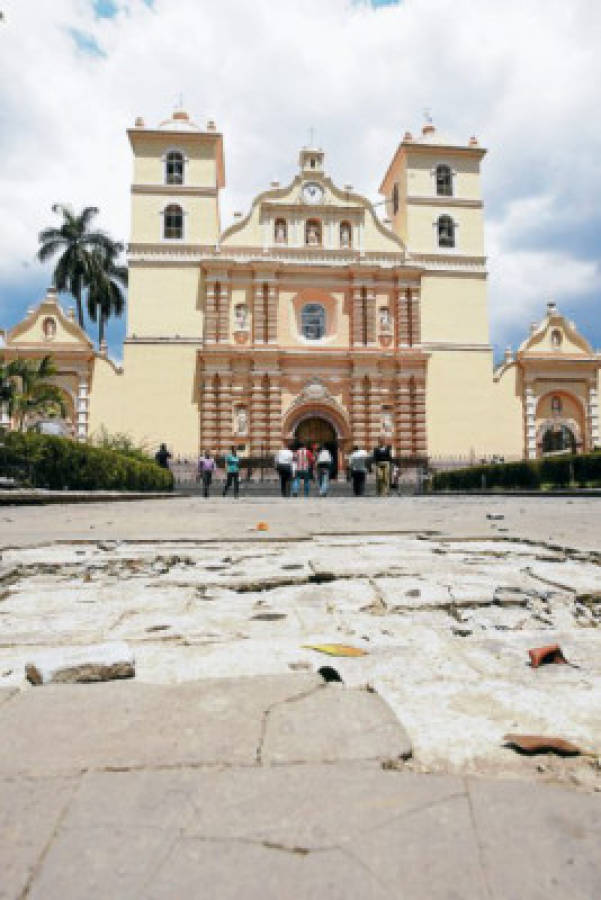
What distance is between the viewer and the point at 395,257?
2628cm

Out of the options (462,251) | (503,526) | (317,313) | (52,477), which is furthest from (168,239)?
(503,526)

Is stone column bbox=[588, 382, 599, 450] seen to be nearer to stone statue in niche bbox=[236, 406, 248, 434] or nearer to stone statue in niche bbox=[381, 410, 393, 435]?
stone statue in niche bbox=[381, 410, 393, 435]

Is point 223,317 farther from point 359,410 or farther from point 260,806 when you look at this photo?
point 260,806

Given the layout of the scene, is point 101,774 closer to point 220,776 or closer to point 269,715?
point 220,776

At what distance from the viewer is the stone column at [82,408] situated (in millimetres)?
23828

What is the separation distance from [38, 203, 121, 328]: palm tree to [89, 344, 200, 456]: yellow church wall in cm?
749

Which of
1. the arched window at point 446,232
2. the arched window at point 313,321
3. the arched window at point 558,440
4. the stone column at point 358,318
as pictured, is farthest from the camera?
the arched window at point 446,232

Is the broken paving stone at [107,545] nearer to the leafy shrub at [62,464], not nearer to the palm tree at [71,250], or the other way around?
the leafy shrub at [62,464]

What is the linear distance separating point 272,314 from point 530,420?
38.9 ft

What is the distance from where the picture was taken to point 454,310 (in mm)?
26188

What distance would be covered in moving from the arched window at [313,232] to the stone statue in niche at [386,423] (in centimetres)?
815

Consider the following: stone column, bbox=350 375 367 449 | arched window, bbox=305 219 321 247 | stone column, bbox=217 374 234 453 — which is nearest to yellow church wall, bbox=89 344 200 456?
stone column, bbox=217 374 234 453

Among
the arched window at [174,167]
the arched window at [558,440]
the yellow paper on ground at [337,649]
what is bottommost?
the yellow paper on ground at [337,649]

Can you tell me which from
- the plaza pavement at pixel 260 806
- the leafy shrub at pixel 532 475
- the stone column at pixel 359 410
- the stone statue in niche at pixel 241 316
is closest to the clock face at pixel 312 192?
the stone statue in niche at pixel 241 316
